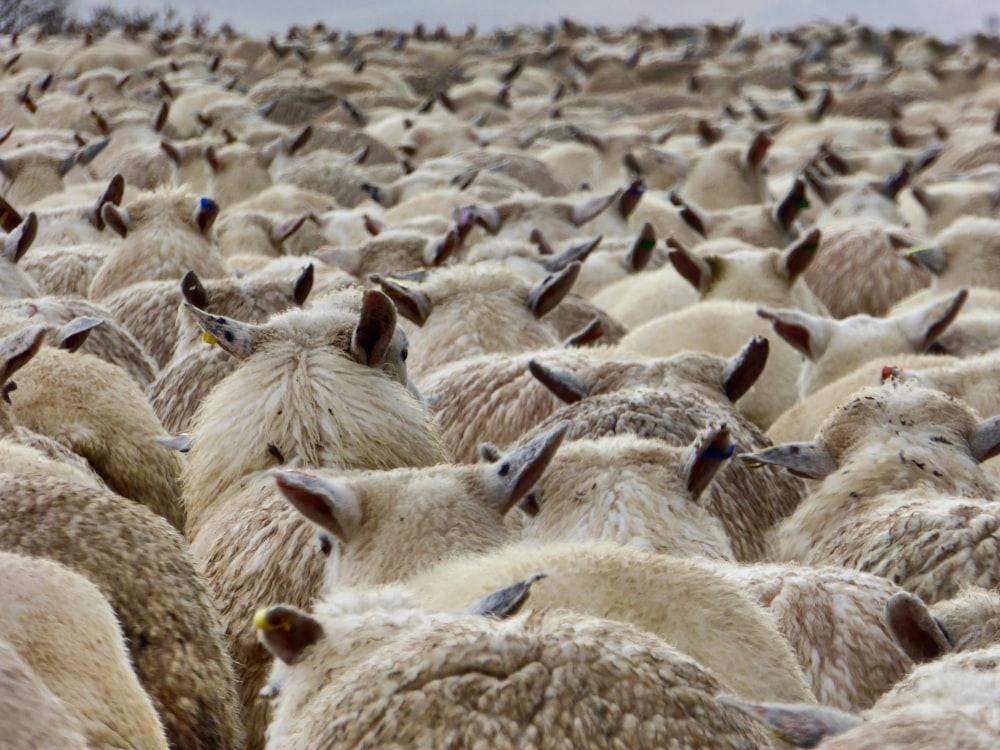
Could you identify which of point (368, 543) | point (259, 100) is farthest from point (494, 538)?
point (259, 100)

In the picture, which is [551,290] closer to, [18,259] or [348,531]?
[18,259]

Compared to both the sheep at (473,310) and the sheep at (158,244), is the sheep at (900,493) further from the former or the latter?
the sheep at (158,244)

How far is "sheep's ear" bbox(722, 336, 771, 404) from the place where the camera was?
4770 mm

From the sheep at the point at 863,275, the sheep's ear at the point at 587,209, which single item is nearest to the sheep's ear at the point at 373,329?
the sheep at the point at 863,275

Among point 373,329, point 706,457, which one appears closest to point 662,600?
point 706,457

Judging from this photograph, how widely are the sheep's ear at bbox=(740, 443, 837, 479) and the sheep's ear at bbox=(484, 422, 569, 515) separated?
2.88 feet

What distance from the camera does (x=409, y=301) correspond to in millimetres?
5676

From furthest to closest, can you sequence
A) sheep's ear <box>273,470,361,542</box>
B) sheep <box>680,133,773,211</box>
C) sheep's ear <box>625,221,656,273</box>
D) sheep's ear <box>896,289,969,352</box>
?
sheep <box>680,133,773,211</box> < sheep's ear <box>625,221,656,273</box> < sheep's ear <box>896,289,969,352</box> < sheep's ear <box>273,470,361,542</box>

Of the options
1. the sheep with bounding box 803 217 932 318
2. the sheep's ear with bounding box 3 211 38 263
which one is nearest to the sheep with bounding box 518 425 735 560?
the sheep's ear with bounding box 3 211 38 263

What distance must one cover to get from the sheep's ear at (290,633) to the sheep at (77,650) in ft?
0.82

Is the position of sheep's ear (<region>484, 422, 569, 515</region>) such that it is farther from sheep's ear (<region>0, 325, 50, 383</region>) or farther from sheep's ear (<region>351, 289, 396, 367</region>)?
sheep's ear (<region>0, 325, 50, 383</region>)

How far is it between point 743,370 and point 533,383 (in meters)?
0.67

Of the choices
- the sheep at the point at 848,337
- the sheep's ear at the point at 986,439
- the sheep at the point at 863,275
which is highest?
the sheep's ear at the point at 986,439

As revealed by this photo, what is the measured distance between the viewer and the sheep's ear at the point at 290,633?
2.45 m
